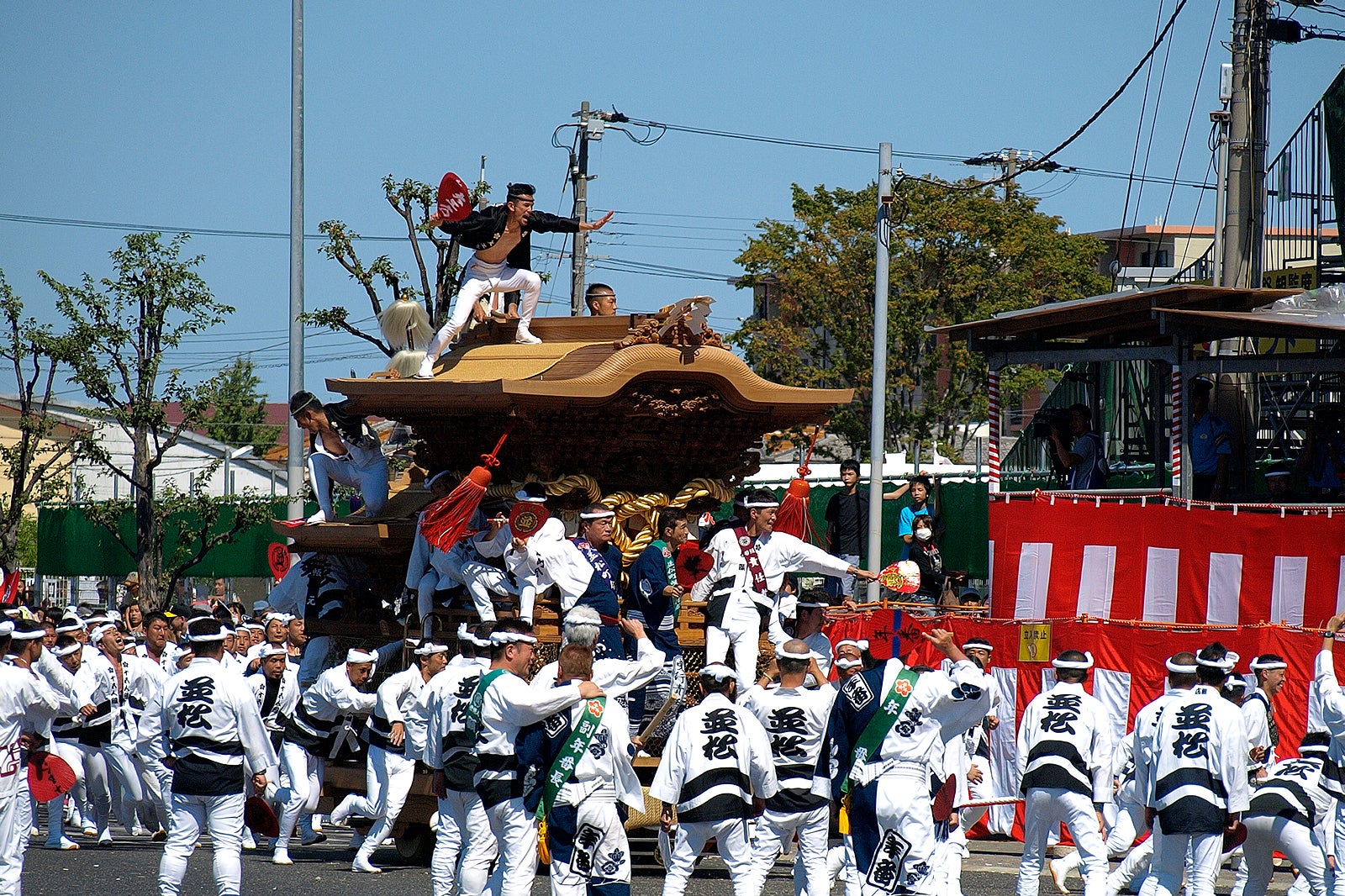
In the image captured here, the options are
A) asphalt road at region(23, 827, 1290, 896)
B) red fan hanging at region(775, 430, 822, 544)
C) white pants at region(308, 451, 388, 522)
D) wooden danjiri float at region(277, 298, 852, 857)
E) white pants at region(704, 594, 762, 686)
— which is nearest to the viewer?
asphalt road at region(23, 827, 1290, 896)

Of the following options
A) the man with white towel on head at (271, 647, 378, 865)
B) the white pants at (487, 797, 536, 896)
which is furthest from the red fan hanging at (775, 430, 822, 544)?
the white pants at (487, 797, 536, 896)

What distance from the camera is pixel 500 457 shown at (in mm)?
12734

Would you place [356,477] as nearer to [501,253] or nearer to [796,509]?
[501,253]

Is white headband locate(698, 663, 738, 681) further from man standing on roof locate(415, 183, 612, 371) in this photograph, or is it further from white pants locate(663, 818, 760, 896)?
man standing on roof locate(415, 183, 612, 371)

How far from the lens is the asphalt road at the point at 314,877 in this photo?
10.9 metres

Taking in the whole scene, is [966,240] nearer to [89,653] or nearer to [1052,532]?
[1052,532]

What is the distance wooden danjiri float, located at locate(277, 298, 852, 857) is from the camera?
12.2 metres

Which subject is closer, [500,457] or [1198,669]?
[1198,669]

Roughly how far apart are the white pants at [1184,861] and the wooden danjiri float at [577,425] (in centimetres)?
406

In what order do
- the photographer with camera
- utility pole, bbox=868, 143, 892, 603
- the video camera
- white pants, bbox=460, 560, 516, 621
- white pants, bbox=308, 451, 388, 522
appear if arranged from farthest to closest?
utility pole, bbox=868, 143, 892, 603 → the video camera → the photographer with camera → white pants, bbox=308, 451, 388, 522 → white pants, bbox=460, 560, 516, 621

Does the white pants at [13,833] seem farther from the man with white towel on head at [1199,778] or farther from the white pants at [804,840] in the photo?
the man with white towel on head at [1199,778]

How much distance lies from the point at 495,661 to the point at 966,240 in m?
20.3

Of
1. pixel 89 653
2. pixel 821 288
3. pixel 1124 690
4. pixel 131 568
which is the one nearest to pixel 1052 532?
pixel 1124 690

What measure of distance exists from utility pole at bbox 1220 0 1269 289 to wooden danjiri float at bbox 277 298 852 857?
5900mm
